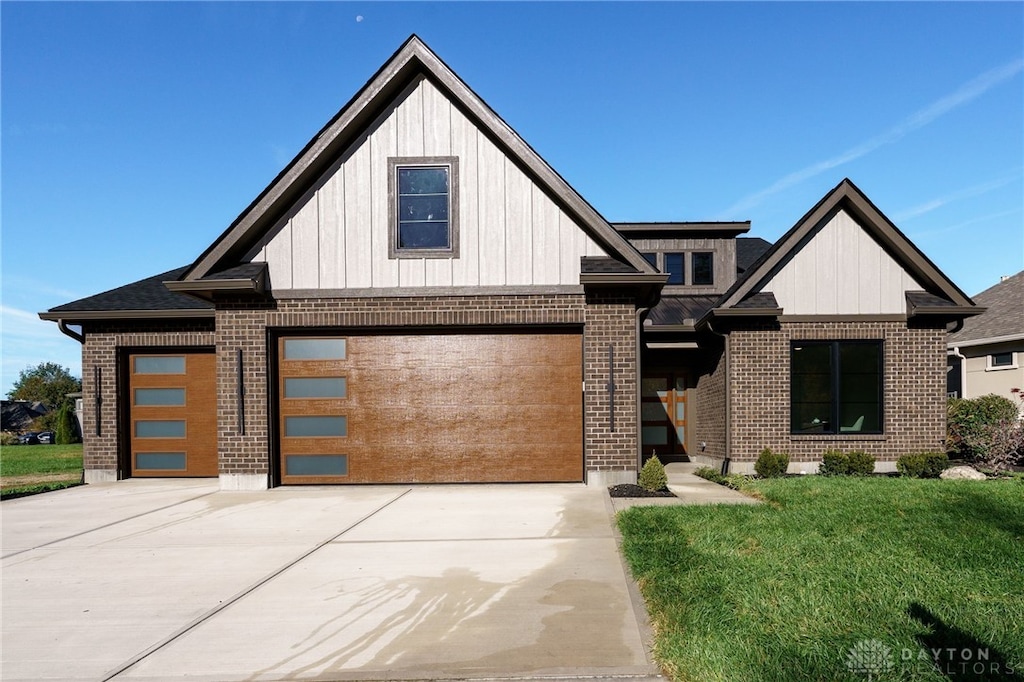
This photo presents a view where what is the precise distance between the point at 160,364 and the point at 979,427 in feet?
62.0

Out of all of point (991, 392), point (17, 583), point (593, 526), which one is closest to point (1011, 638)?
point (593, 526)

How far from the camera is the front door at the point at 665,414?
16.3 metres

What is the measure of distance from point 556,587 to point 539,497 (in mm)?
4422

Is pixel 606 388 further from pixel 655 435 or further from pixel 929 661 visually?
pixel 929 661

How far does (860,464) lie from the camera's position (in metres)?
12.5

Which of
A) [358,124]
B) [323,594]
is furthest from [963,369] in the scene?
[323,594]

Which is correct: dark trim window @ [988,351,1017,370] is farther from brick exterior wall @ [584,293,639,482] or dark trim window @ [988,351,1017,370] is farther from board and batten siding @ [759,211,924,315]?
brick exterior wall @ [584,293,639,482]

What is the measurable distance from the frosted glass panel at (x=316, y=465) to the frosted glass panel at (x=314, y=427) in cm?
39

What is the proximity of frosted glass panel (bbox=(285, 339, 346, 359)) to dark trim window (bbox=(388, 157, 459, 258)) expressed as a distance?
6.46 ft

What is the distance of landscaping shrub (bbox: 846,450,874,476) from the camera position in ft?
41.0

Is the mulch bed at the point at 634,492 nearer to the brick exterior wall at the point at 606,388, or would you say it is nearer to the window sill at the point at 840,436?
the brick exterior wall at the point at 606,388

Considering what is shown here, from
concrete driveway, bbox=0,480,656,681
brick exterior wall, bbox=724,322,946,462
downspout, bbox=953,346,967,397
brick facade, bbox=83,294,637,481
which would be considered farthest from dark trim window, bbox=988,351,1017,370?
concrete driveway, bbox=0,480,656,681

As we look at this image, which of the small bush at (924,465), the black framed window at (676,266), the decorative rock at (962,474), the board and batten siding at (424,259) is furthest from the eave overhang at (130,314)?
the decorative rock at (962,474)

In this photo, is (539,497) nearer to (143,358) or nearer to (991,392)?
(143,358)
